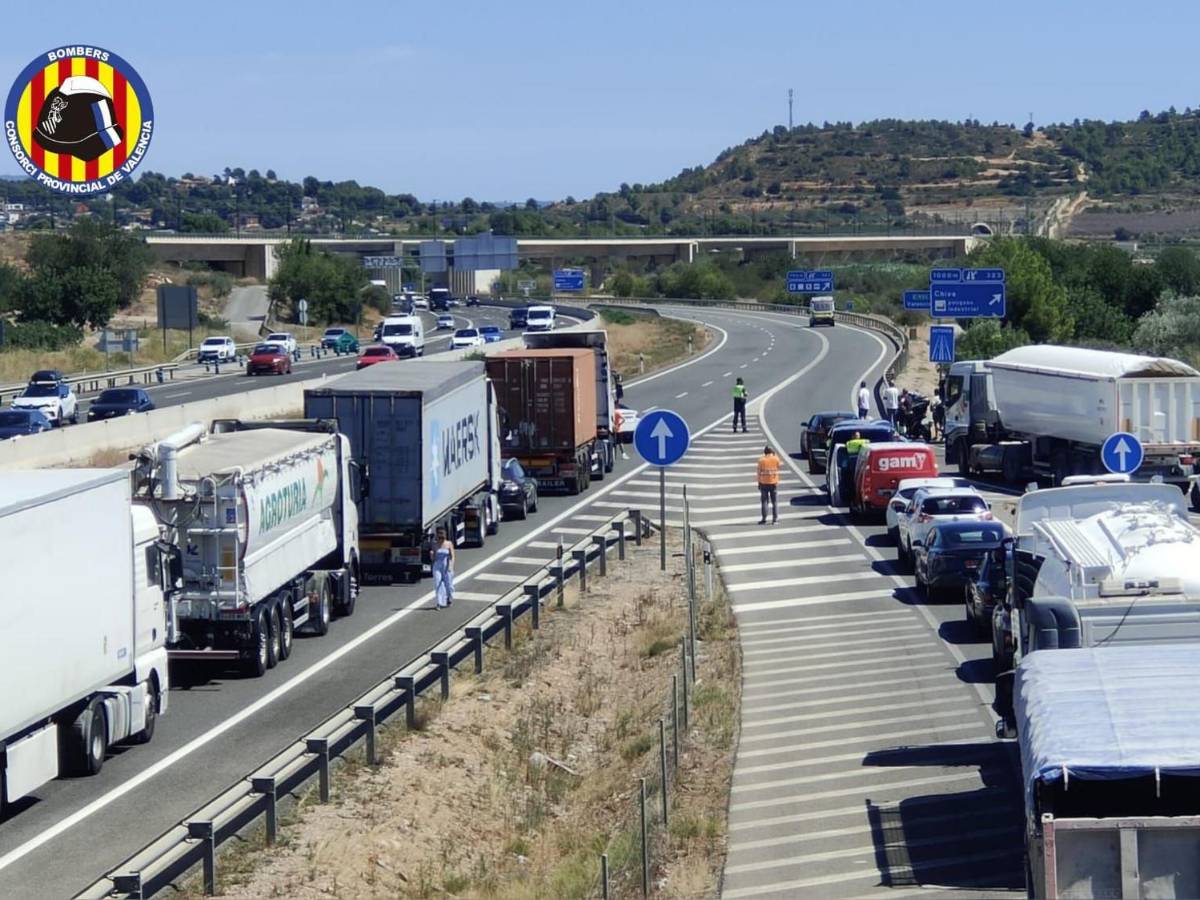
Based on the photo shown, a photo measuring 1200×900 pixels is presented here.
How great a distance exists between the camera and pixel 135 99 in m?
40.5

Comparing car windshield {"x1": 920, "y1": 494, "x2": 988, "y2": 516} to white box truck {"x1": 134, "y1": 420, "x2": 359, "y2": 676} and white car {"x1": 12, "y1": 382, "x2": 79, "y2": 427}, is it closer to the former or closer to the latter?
white box truck {"x1": 134, "y1": 420, "x2": 359, "y2": 676}

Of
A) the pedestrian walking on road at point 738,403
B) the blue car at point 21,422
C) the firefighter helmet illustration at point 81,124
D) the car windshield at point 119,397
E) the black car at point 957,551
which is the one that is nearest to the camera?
the black car at point 957,551

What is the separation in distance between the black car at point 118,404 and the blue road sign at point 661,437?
31.5m

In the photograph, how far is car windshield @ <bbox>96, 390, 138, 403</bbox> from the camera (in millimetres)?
54156

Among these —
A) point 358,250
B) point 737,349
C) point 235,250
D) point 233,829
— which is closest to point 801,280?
point 737,349

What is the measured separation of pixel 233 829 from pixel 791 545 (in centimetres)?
1924

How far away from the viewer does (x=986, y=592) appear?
22.2m

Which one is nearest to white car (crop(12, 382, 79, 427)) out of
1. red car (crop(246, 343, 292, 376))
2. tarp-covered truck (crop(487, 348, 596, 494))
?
red car (crop(246, 343, 292, 376))

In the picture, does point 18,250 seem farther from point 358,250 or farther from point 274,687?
point 274,687

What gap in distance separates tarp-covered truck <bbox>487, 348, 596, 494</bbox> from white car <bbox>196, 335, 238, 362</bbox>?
41.7 m

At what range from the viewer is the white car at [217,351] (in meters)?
78.8

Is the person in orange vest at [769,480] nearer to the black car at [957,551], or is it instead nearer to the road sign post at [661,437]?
the black car at [957,551]

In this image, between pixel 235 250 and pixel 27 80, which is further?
pixel 235 250

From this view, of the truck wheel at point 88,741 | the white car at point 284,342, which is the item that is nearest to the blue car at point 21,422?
the white car at point 284,342
